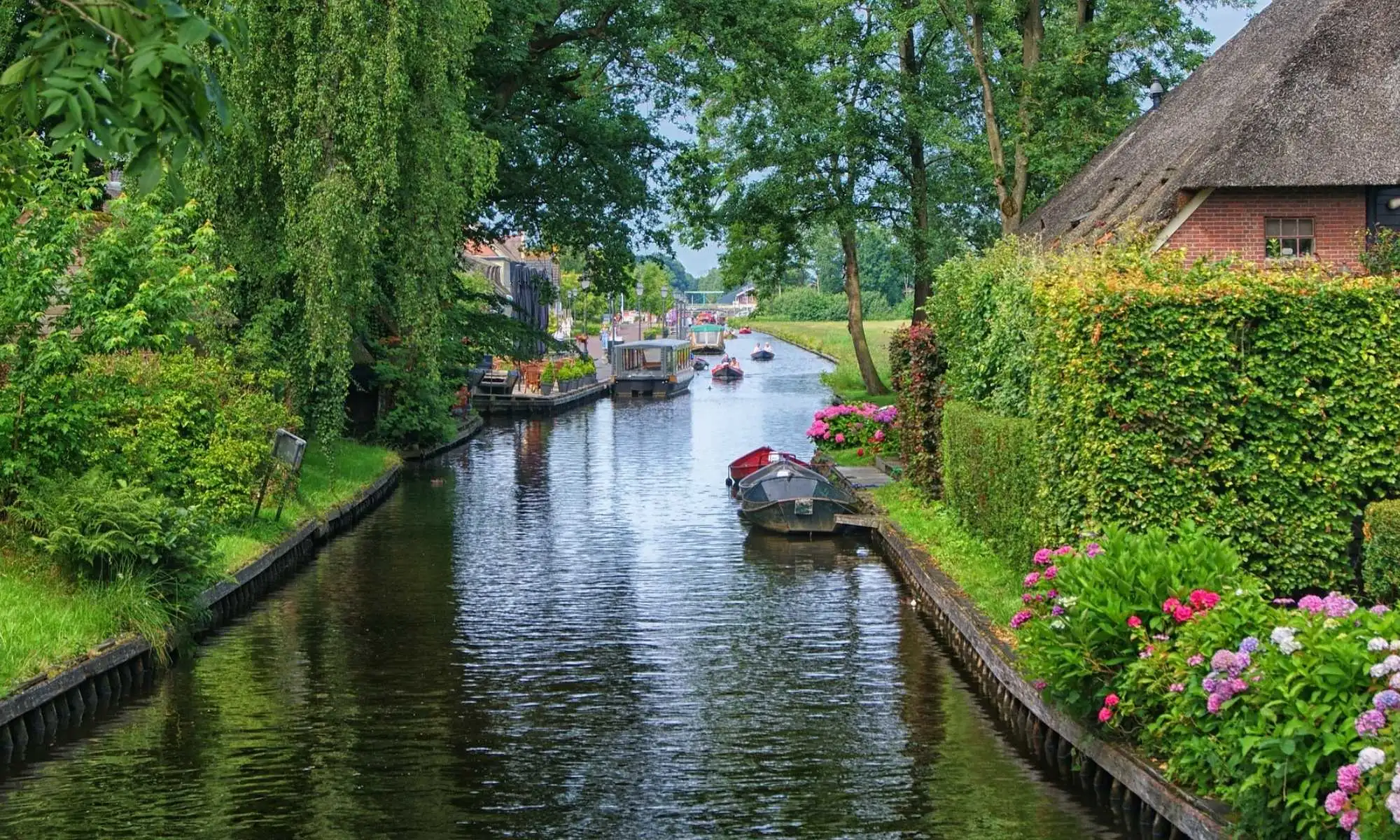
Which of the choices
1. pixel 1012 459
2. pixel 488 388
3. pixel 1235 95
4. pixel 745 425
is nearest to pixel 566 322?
pixel 488 388

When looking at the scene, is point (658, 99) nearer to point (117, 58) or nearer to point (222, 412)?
point (222, 412)

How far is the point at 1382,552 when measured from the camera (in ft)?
52.9

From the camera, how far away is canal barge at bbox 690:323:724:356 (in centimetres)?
14750

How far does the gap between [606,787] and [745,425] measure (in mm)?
46196

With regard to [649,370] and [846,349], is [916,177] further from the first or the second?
[846,349]

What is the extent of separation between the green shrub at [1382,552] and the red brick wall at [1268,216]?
15.5 meters

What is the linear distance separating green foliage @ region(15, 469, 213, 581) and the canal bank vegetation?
9.76 m

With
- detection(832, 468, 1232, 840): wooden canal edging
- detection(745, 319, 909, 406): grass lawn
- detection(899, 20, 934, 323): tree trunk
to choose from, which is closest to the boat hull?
detection(832, 468, 1232, 840): wooden canal edging

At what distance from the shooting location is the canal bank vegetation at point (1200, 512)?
402 inches

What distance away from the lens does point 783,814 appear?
13875 mm

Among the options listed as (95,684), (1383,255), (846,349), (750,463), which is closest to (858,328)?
(750,463)

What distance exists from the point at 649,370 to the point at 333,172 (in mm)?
57727

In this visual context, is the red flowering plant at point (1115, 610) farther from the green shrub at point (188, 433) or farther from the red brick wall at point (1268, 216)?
the red brick wall at point (1268, 216)

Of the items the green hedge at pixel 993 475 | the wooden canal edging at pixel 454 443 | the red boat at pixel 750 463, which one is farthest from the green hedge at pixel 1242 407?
the wooden canal edging at pixel 454 443
